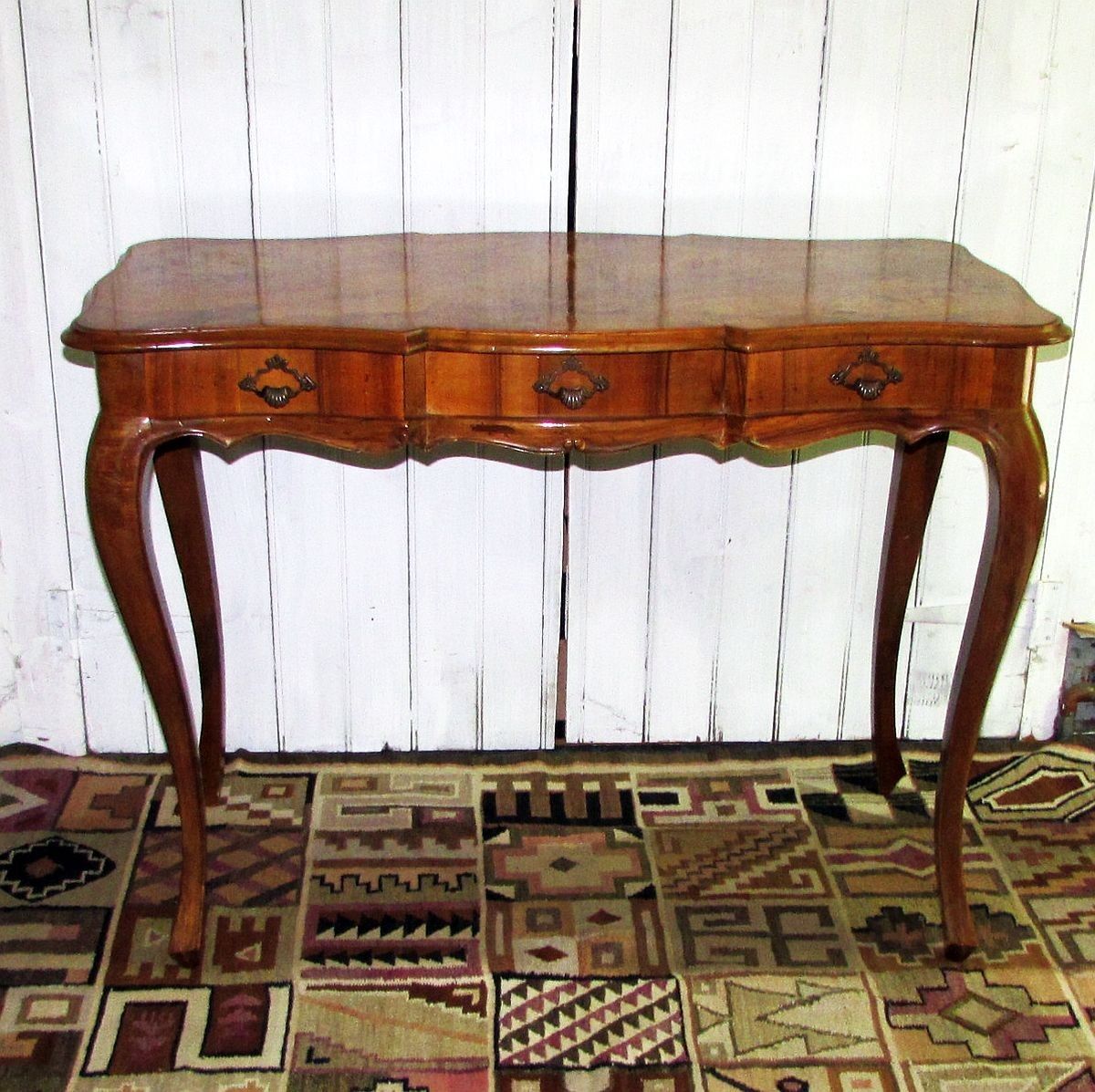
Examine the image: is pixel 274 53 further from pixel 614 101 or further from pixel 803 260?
pixel 803 260

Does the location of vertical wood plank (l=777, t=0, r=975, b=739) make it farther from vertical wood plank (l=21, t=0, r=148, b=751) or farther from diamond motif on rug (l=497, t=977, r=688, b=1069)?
vertical wood plank (l=21, t=0, r=148, b=751)

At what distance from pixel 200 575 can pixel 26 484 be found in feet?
1.22

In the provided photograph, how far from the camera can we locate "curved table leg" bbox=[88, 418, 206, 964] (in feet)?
5.70

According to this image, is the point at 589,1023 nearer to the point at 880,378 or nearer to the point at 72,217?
the point at 880,378

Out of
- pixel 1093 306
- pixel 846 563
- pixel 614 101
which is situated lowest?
pixel 846 563

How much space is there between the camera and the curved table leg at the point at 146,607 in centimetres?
174

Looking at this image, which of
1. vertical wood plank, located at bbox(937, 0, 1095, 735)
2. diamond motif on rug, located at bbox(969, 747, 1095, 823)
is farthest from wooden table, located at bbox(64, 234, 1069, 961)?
diamond motif on rug, located at bbox(969, 747, 1095, 823)

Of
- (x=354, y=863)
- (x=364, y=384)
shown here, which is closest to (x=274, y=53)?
(x=364, y=384)

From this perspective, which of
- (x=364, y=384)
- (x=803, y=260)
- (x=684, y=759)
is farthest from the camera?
(x=684, y=759)

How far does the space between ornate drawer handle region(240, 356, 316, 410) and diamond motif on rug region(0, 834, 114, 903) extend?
0.92 metres

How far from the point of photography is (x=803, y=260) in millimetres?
2029

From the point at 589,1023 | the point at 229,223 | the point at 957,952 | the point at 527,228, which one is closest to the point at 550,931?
the point at 589,1023

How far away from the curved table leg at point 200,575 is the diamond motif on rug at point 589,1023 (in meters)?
0.66

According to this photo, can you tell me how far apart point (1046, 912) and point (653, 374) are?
1087mm
